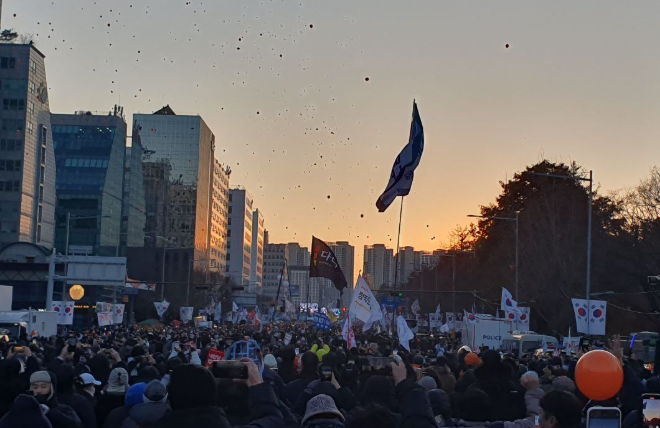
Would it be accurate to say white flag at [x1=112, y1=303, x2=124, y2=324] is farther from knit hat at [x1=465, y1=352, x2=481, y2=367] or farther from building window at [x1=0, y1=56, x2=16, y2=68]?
building window at [x1=0, y1=56, x2=16, y2=68]

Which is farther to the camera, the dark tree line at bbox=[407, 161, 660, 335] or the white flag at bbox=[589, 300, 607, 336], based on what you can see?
the dark tree line at bbox=[407, 161, 660, 335]

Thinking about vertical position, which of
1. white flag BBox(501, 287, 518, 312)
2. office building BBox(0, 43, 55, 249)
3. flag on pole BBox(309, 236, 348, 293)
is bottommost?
white flag BBox(501, 287, 518, 312)

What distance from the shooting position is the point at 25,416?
7.82 m

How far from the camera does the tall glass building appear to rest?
419 feet

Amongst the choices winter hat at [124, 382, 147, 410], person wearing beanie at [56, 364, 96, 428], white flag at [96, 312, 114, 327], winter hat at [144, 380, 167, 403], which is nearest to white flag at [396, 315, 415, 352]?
person wearing beanie at [56, 364, 96, 428]

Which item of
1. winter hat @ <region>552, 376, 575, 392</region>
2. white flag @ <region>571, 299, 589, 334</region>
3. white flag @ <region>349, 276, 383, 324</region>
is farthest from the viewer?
white flag @ <region>571, 299, 589, 334</region>

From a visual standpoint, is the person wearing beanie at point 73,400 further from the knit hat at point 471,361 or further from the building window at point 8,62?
the building window at point 8,62

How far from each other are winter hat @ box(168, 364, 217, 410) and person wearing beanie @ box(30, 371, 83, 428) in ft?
10.2

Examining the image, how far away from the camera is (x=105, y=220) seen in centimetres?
13025

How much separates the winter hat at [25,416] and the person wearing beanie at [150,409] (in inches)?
34.3

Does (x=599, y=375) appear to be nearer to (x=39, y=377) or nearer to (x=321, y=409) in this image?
(x=321, y=409)

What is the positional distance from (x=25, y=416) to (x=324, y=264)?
31.3 meters

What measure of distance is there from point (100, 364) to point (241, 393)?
5850 millimetres

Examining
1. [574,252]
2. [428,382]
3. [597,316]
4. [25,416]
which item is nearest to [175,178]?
[574,252]
